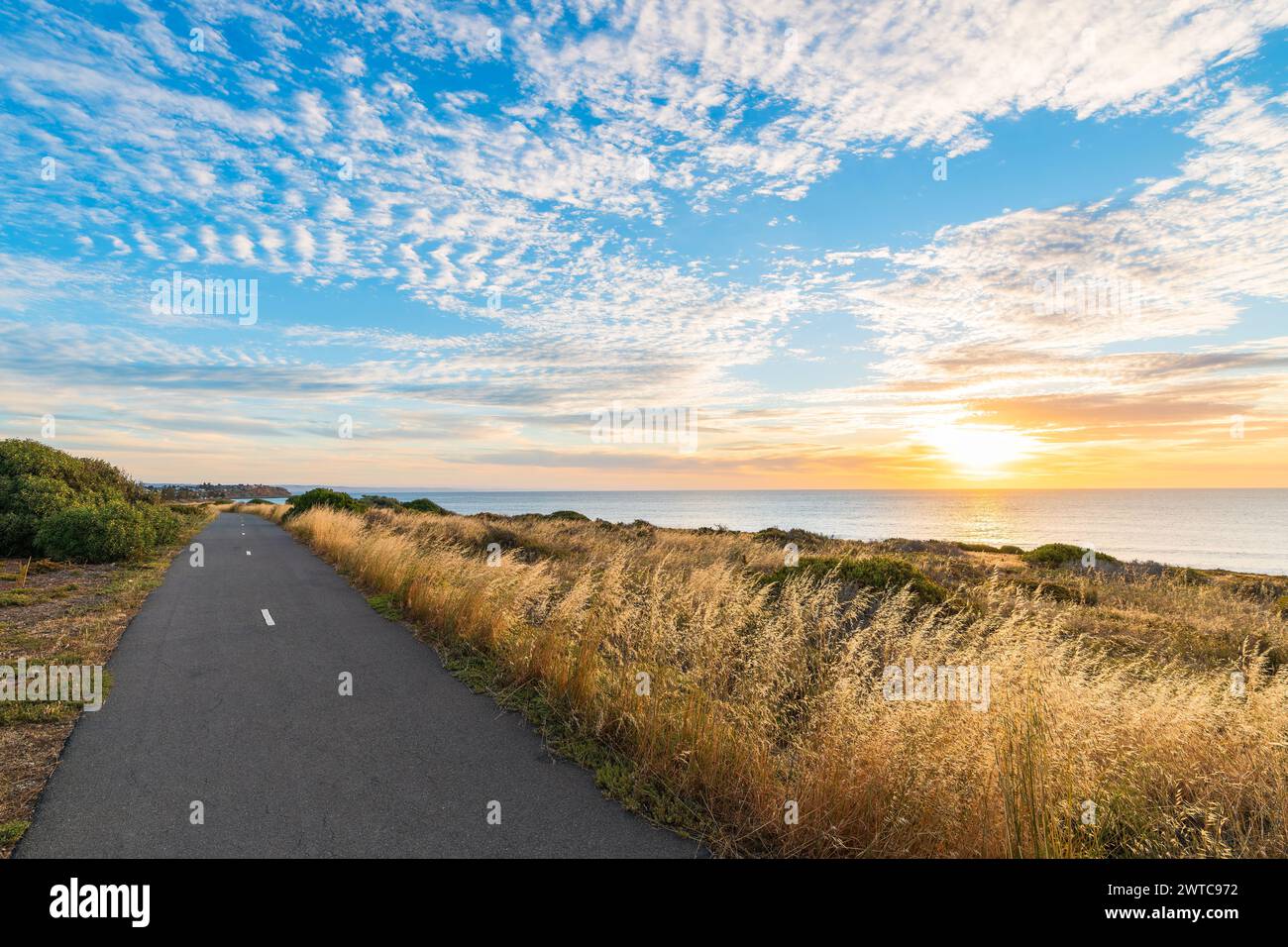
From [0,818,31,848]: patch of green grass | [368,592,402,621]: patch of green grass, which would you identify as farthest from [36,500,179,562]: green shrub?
[0,818,31,848]: patch of green grass

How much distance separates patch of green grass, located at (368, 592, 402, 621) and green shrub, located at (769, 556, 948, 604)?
7.67 meters

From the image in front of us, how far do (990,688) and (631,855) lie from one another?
9.37 ft

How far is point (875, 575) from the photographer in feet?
43.7

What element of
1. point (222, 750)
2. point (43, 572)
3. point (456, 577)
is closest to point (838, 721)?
point (222, 750)

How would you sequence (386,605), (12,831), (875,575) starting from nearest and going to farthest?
(12,831) → (386,605) → (875,575)

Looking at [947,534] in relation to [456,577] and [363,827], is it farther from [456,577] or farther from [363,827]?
[363,827]

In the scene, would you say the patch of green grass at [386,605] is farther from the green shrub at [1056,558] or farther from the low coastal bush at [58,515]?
the green shrub at [1056,558]

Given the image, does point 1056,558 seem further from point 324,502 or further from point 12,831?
point 324,502

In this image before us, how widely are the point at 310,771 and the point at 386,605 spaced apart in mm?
7651

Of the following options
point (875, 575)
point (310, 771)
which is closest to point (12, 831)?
point (310, 771)

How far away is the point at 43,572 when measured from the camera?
16328 millimetres

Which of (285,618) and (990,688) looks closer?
(990,688)

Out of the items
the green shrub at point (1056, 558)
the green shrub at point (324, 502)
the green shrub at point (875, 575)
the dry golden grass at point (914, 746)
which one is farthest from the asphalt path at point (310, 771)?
the green shrub at point (324, 502)

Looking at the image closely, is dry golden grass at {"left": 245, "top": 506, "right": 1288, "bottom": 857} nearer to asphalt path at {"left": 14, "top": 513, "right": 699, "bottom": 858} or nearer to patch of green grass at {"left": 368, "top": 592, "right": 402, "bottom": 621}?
asphalt path at {"left": 14, "top": 513, "right": 699, "bottom": 858}
